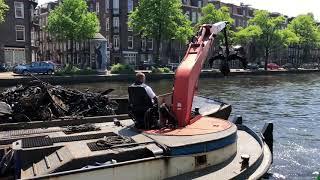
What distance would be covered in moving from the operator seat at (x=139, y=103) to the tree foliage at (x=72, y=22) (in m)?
44.2

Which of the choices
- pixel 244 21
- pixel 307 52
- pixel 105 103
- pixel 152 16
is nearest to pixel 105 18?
pixel 152 16

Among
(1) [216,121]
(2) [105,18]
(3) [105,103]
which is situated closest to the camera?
(1) [216,121]

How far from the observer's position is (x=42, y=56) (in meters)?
90.8

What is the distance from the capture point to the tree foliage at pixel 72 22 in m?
52.9

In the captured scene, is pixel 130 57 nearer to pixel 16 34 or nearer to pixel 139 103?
pixel 16 34

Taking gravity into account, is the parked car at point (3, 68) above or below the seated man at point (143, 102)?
below

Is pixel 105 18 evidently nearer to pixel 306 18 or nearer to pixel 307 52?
pixel 306 18

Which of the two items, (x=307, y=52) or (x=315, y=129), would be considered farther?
(x=307, y=52)

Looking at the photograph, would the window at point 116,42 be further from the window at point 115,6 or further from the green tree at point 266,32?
the green tree at point 266,32

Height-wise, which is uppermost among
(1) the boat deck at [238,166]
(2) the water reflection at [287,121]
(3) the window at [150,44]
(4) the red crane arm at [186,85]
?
(3) the window at [150,44]

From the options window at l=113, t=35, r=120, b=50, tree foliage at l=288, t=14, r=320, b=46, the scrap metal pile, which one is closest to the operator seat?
the scrap metal pile

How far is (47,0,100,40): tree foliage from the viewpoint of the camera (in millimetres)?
52875

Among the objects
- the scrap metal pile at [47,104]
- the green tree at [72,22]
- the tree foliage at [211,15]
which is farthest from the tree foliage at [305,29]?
the scrap metal pile at [47,104]

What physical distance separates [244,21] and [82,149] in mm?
94992
